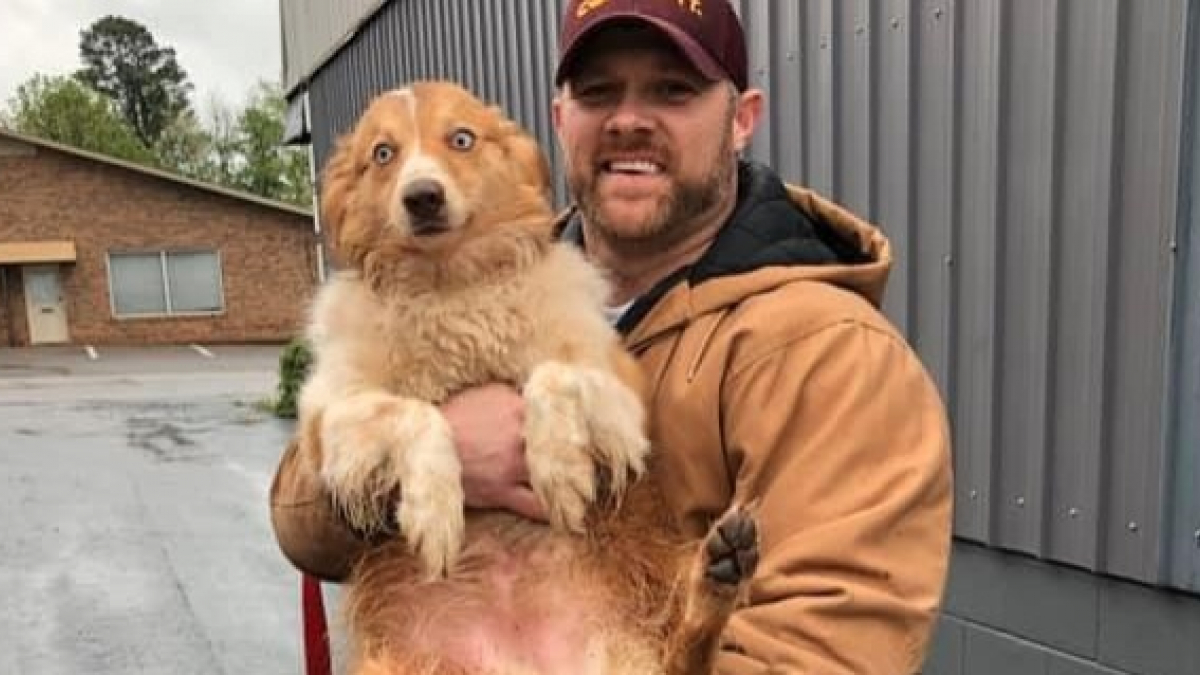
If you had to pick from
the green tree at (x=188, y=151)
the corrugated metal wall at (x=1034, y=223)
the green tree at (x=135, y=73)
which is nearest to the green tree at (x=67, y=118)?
the green tree at (x=188, y=151)

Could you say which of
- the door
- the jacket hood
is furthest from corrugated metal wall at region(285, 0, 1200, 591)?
the door

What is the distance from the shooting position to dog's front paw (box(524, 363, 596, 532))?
2.08m

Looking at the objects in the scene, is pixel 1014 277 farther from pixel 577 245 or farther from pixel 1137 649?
pixel 577 245

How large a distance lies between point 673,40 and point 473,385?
2.56 feet

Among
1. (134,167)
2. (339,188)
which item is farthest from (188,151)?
(339,188)

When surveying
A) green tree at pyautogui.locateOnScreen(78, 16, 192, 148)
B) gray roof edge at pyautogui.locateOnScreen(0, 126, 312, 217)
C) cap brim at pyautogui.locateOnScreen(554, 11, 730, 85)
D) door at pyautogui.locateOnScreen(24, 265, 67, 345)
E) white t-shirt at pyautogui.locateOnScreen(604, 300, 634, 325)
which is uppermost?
green tree at pyautogui.locateOnScreen(78, 16, 192, 148)

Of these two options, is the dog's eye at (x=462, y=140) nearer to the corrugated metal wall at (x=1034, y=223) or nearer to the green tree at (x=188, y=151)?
the corrugated metal wall at (x=1034, y=223)

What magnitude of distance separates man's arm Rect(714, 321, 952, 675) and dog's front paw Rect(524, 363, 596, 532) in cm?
29

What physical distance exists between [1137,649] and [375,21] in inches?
360

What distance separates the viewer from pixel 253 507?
33.1 ft

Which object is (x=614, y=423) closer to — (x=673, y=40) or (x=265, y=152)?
(x=673, y=40)

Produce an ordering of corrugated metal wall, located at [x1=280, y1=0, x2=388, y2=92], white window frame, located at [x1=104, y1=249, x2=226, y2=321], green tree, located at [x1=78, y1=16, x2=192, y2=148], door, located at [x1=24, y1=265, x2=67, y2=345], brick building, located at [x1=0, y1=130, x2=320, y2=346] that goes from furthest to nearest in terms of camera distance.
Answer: green tree, located at [x1=78, y1=16, x2=192, y2=148] < white window frame, located at [x1=104, y1=249, x2=226, y2=321] < door, located at [x1=24, y1=265, x2=67, y2=345] < brick building, located at [x1=0, y1=130, x2=320, y2=346] < corrugated metal wall, located at [x1=280, y1=0, x2=388, y2=92]

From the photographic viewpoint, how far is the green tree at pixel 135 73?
7200cm

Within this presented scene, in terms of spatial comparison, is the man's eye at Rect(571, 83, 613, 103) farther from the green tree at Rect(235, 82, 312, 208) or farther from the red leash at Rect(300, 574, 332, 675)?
the green tree at Rect(235, 82, 312, 208)
